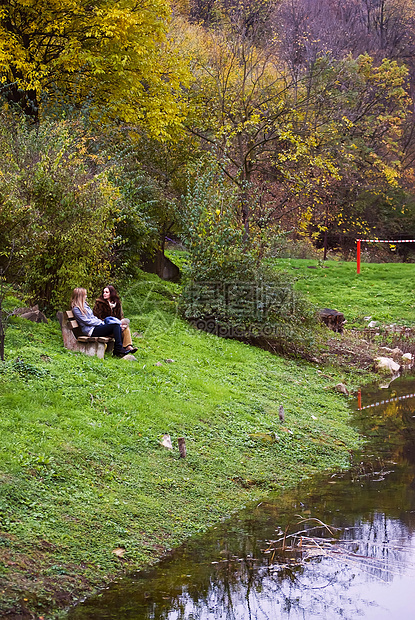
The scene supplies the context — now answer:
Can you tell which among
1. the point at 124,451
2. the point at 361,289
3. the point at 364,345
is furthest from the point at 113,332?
the point at 361,289

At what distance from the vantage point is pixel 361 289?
2573 centimetres

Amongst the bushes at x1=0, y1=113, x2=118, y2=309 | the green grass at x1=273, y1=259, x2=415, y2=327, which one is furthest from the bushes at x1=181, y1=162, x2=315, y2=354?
the green grass at x1=273, y1=259, x2=415, y2=327

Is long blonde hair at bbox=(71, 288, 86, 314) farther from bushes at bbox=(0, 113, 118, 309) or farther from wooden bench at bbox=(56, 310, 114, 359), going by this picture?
bushes at bbox=(0, 113, 118, 309)

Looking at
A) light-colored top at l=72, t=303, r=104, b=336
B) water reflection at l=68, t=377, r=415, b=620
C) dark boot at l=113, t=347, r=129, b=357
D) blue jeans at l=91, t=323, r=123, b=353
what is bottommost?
water reflection at l=68, t=377, r=415, b=620

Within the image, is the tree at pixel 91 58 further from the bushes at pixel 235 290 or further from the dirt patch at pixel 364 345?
the dirt patch at pixel 364 345

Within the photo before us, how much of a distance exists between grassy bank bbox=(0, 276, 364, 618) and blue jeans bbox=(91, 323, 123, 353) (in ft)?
1.67

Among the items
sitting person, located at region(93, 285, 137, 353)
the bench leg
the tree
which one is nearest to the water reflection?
the bench leg

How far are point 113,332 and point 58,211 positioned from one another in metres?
2.74

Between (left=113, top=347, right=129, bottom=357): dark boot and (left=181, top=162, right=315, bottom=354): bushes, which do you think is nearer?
(left=113, top=347, right=129, bottom=357): dark boot

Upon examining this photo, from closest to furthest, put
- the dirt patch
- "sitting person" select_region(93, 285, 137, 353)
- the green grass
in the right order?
"sitting person" select_region(93, 285, 137, 353), the dirt patch, the green grass

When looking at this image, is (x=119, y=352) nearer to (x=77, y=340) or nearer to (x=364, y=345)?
(x=77, y=340)

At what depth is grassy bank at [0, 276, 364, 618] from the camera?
5.60m

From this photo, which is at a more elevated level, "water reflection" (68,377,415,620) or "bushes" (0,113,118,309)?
"bushes" (0,113,118,309)

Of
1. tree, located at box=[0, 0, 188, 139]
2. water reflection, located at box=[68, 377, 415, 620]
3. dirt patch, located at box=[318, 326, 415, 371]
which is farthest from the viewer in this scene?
tree, located at box=[0, 0, 188, 139]
